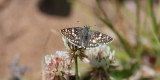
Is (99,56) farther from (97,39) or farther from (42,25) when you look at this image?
(42,25)

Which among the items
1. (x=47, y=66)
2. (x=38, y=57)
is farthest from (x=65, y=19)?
(x=47, y=66)

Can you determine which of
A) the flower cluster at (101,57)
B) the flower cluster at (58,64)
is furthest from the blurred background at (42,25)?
the flower cluster at (58,64)

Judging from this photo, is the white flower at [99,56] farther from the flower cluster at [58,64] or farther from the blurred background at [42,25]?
the blurred background at [42,25]

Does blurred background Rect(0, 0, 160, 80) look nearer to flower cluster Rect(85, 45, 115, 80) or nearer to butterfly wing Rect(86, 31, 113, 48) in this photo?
flower cluster Rect(85, 45, 115, 80)

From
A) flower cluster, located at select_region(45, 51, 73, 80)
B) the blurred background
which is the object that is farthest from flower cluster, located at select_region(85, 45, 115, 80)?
the blurred background

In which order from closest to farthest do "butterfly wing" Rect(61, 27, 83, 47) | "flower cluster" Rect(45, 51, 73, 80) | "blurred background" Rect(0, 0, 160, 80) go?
1. "butterfly wing" Rect(61, 27, 83, 47)
2. "flower cluster" Rect(45, 51, 73, 80)
3. "blurred background" Rect(0, 0, 160, 80)

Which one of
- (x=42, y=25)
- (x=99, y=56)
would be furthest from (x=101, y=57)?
(x=42, y=25)

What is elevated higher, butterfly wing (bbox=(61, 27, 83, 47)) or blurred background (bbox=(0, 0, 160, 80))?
blurred background (bbox=(0, 0, 160, 80))

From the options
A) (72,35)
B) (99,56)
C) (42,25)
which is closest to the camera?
(72,35)
